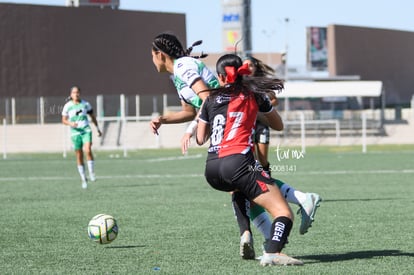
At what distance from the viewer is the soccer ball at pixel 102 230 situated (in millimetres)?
9672

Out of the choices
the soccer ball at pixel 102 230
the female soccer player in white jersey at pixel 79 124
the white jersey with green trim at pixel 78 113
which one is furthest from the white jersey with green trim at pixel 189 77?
the white jersey with green trim at pixel 78 113

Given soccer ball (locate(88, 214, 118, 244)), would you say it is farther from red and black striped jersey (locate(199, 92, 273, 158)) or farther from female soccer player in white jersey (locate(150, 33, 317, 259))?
red and black striped jersey (locate(199, 92, 273, 158))

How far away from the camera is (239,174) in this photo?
313 inches

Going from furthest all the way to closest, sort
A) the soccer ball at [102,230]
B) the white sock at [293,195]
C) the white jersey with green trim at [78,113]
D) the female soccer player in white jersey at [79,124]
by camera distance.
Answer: the white jersey with green trim at [78,113]
the female soccer player in white jersey at [79,124]
the soccer ball at [102,230]
the white sock at [293,195]

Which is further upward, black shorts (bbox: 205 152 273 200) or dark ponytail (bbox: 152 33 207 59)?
dark ponytail (bbox: 152 33 207 59)

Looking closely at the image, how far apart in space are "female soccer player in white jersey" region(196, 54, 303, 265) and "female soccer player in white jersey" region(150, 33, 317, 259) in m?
0.27

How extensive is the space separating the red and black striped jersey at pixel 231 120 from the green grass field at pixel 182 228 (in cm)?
101

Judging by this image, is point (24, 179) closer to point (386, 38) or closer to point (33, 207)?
point (33, 207)

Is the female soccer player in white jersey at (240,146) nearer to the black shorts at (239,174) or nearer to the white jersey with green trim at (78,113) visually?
the black shorts at (239,174)

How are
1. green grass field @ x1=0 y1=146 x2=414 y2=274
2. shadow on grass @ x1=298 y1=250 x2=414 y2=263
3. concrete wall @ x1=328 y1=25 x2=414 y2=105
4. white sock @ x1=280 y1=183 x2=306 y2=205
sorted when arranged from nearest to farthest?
green grass field @ x1=0 y1=146 x2=414 y2=274 → shadow on grass @ x1=298 y1=250 x2=414 y2=263 → white sock @ x1=280 y1=183 x2=306 y2=205 → concrete wall @ x1=328 y1=25 x2=414 y2=105

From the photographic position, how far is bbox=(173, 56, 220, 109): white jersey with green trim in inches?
329

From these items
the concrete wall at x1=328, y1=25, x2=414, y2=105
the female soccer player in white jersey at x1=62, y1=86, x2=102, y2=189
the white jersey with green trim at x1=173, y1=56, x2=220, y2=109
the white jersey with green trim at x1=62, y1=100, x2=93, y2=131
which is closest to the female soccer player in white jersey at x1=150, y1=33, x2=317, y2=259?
the white jersey with green trim at x1=173, y1=56, x2=220, y2=109

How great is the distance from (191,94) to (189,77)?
0.19 m

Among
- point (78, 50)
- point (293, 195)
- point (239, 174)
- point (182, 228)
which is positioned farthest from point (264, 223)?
point (78, 50)
